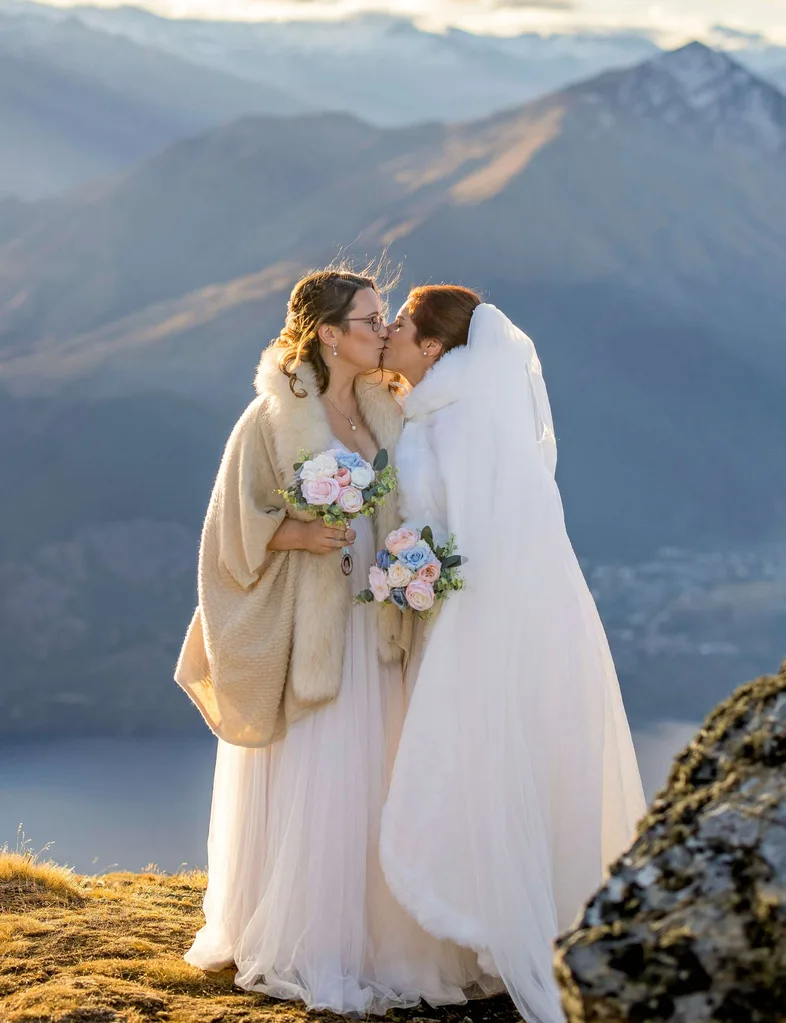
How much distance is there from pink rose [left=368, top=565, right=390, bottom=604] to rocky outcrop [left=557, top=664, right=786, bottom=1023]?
2089mm

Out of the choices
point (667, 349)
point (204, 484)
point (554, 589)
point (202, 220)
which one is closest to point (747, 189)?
point (667, 349)

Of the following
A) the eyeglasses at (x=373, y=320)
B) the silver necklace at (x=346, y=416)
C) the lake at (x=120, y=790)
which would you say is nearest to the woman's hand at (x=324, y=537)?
the silver necklace at (x=346, y=416)

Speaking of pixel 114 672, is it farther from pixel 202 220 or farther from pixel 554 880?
pixel 554 880

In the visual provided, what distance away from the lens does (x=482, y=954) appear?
3840 millimetres

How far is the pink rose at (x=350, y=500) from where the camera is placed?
12.6ft

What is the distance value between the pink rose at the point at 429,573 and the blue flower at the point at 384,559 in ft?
0.41

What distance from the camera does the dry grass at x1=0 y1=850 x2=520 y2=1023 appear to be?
3.67 metres

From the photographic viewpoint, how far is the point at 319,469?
12.7ft

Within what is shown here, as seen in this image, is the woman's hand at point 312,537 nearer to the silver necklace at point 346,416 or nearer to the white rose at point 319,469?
the white rose at point 319,469

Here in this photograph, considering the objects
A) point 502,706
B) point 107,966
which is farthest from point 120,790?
point 502,706

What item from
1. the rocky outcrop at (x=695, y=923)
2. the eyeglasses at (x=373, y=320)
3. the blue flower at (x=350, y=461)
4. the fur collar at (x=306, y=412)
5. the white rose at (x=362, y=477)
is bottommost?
the rocky outcrop at (x=695, y=923)

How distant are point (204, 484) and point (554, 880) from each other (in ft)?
135

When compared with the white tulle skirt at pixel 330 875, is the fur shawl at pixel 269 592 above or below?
above

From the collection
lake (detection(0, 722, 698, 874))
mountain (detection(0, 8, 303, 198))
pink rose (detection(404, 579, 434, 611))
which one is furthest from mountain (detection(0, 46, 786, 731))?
pink rose (detection(404, 579, 434, 611))
